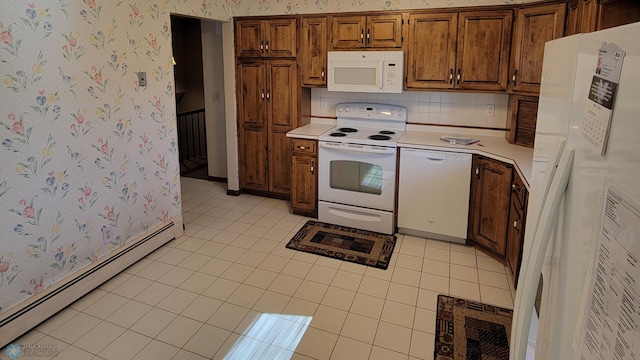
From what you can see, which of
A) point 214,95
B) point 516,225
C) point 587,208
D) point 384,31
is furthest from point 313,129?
point 587,208

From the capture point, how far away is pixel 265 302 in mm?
2865

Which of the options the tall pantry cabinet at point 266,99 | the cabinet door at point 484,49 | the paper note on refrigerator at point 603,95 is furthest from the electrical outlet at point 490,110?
the paper note on refrigerator at point 603,95

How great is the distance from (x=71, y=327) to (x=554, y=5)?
405 cm

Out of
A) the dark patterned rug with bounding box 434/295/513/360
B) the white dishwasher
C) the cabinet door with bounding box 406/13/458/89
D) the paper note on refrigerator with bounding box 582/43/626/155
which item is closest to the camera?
the paper note on refrigerator with bounding box 582/43/626/155

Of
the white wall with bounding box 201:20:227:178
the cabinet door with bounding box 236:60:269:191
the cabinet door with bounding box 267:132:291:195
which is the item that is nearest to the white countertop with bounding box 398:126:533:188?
the cabinet door with bounding box 267:132:291:195

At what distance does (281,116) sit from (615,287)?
418 cm

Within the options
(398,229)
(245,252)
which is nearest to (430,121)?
(398,229)

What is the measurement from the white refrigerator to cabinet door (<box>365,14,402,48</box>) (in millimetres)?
2902

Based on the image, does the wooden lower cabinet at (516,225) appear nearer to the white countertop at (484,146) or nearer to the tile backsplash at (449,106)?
the white countertop at (484,146)

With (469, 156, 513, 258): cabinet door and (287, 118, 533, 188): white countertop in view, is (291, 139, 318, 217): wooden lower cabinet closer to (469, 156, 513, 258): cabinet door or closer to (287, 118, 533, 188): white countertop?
(287, 118, 533, 188): white countertop

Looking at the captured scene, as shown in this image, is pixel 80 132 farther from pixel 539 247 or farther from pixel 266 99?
pixel 539 247

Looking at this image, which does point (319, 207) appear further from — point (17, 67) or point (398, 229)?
point (17, 67)

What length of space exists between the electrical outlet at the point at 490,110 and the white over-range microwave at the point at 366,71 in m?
0.88

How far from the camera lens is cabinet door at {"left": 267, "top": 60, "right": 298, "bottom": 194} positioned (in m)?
4.44
